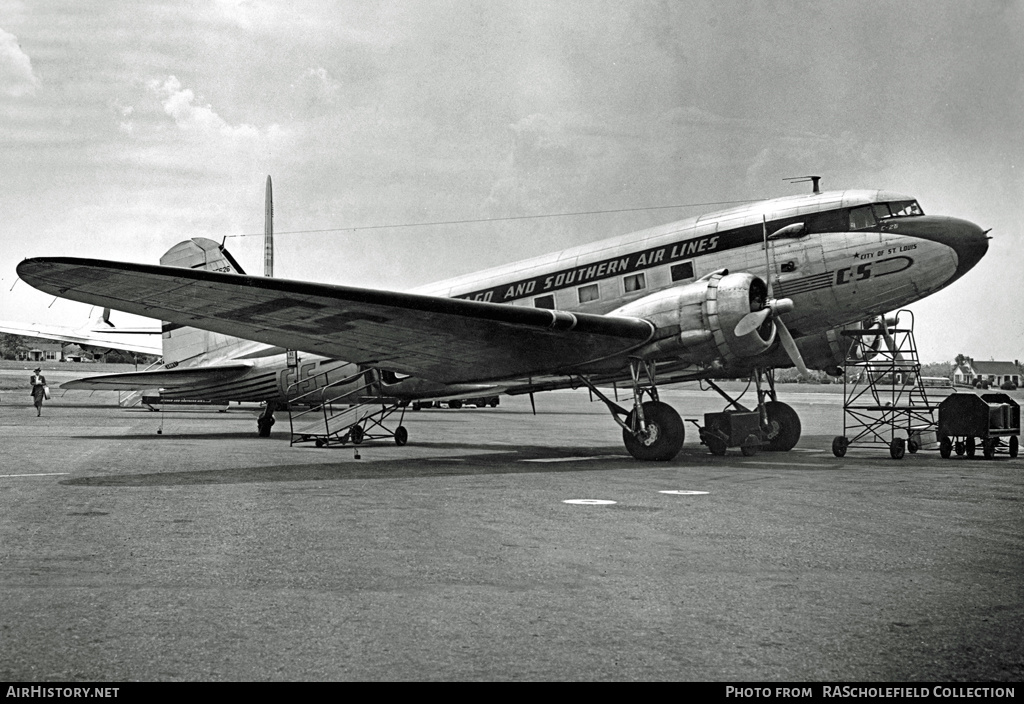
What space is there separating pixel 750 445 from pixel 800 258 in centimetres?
494

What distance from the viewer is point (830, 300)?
1669 centimetres

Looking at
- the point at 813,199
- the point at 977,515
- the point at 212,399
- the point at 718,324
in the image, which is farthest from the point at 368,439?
the point at 977,515

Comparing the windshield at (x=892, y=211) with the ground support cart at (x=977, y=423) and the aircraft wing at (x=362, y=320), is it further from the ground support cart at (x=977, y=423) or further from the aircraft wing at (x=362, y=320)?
the aircraft wing at (x=362, y=320)

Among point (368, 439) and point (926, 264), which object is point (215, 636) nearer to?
point (926, 264)

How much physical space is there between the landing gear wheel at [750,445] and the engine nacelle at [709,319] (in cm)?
362

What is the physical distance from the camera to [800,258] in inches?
661

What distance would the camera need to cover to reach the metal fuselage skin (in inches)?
637

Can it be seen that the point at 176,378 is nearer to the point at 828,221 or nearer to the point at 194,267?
the point at 194,267

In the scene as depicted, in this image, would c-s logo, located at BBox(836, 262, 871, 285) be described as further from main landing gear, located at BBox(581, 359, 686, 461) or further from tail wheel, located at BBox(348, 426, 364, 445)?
tail wheel, located at BBox(348, 426, 364, 445)

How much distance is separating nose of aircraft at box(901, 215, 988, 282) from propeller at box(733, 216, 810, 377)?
2506 millimetres

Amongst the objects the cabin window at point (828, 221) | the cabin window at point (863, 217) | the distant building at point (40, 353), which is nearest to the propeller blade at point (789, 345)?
the cabin window at point (828, 221)

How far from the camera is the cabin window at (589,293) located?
18.6 meters

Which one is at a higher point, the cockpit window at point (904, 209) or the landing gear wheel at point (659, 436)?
the cockpit window at point (904, 209)

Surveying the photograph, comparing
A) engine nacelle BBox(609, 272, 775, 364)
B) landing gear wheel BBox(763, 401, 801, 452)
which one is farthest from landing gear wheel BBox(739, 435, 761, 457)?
engine nacelle BBox(609, 272, 775, 364)
